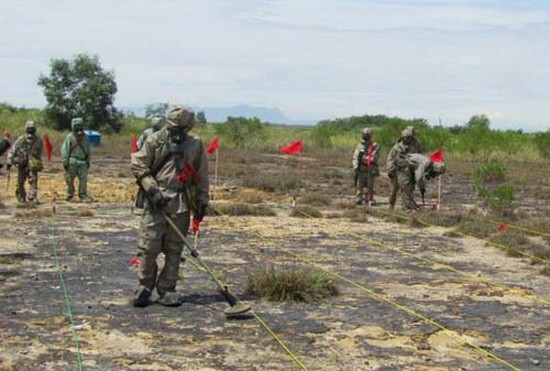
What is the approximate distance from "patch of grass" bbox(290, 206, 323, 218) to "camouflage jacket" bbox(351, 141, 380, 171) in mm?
2143

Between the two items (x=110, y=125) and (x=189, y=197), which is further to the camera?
(x=110, y=125)

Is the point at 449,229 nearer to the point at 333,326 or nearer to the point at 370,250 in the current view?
the point at 370,250

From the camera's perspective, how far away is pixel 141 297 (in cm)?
903

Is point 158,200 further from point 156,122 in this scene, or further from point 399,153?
point 399,153

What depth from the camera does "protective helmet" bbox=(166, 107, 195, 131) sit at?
29.3 ft

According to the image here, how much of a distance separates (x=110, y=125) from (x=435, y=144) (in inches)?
814

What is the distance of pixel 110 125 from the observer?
2050 inches

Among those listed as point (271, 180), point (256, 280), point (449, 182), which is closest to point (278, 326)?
point (256, 280)

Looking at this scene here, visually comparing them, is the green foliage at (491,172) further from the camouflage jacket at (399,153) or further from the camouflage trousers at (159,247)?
the camouflage trousers at (159,247)

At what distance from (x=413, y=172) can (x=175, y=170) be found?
35.4 feet

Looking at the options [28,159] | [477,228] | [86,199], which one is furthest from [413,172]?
[28,159]

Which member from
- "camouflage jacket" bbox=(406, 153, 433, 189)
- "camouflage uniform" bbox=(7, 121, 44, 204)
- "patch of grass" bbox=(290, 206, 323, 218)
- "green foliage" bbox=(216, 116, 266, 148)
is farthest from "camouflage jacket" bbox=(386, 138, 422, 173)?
"green foliage" bbox=(216, 116, 266, 148)

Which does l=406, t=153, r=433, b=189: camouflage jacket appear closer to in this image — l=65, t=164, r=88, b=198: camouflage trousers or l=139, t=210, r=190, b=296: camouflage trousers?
l=65, t=164, r=88, b=198: camouflage trousers

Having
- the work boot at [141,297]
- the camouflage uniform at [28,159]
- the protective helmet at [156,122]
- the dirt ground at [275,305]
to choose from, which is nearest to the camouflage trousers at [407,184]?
the dirt ground at [275,305]
